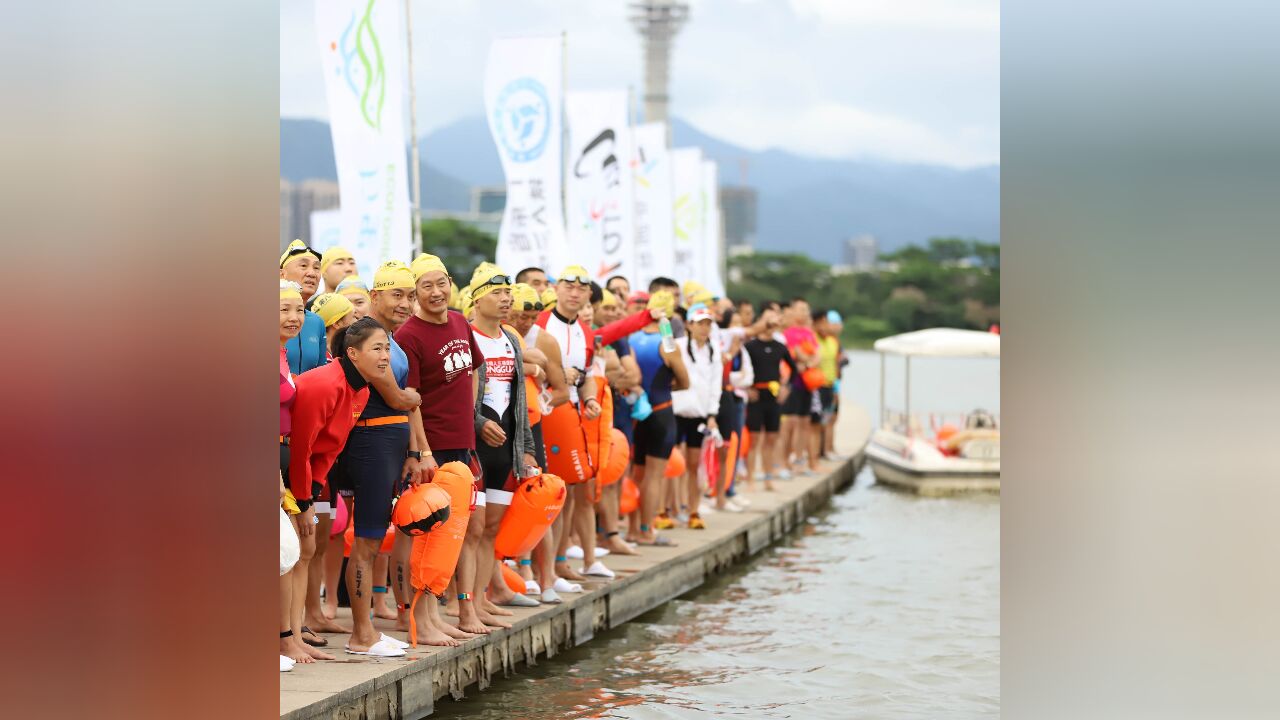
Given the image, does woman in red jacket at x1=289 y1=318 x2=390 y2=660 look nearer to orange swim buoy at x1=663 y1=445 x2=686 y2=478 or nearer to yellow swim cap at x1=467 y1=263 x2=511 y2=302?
yellow swim cap at x1=467 y1=263 x2=511 y2=302

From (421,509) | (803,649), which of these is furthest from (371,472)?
(803,649)

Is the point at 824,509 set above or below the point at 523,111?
below

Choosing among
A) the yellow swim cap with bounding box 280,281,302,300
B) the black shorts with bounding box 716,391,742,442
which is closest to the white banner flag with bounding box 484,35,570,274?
the black shorts with bounding box 716,391,742,442

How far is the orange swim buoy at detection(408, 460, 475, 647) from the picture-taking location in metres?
8.20

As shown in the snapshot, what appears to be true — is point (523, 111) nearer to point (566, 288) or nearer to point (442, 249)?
point (566, 288)

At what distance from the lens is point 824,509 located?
2019 cm

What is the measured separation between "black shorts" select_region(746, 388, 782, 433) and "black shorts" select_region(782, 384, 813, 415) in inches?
57.9

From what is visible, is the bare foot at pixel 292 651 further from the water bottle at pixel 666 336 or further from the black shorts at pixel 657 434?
the black shorts at pixel 657 434

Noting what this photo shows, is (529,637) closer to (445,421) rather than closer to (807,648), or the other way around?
(445,421)
